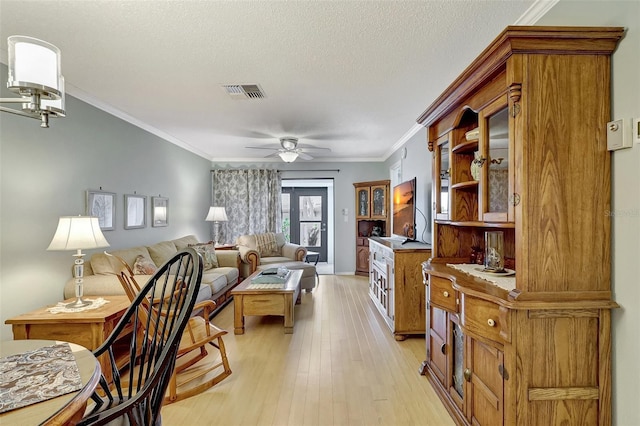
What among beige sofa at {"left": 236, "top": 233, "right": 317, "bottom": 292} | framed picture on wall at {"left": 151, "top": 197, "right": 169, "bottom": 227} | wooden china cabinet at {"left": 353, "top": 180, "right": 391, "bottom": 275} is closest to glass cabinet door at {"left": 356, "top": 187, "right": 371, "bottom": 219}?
wooden china cabinet at {"left": 353, "top": 180, "right": 391, "bottom": 275}

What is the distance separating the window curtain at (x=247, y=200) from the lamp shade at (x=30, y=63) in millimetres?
5332

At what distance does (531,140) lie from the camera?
1378 millimetres

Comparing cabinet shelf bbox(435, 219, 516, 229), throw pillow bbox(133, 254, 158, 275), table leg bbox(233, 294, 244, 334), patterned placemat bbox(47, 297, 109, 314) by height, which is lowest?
table leg bbox(233, 294, 244, 334)

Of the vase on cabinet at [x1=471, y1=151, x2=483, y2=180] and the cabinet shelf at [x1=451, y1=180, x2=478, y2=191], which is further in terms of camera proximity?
the cabinet shelf at [x1=451, y1=180, x2=478, y2=191]

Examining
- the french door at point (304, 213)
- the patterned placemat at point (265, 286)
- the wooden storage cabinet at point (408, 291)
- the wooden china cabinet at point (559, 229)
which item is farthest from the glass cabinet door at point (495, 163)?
the french door at point (304, 213)

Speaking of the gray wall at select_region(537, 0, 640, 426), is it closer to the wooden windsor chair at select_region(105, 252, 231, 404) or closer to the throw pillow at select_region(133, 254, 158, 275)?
the wooden windsor chair at select_region(105, 252, 231, 404)

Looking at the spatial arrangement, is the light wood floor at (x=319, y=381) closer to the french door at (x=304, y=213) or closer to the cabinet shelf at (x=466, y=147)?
the cabinet shelf at (x=466, y=147)

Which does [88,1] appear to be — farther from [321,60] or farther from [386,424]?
[386,424]

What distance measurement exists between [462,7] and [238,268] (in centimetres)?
449

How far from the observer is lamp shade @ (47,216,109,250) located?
7.66 ft

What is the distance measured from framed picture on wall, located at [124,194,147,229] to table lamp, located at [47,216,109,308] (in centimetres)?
139

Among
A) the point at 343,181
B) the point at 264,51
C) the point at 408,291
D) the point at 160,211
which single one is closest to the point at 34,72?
the point at 264,51

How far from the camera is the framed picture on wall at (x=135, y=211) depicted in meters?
3.79

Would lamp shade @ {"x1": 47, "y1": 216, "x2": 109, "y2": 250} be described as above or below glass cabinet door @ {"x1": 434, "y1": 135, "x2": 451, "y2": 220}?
below
